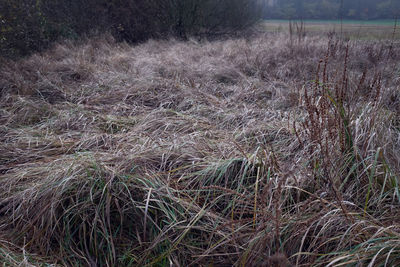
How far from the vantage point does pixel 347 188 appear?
5.66ft

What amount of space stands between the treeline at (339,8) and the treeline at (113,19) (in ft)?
8.16

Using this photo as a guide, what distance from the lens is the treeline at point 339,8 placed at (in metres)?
5.59

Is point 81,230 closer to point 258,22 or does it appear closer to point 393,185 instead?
point 393,185

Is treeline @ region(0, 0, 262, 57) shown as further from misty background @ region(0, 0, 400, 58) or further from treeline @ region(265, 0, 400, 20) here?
treeline @ region(265, 0, 400, 20)

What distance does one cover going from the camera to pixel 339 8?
3.93m

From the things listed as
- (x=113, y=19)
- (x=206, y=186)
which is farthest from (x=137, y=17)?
(x=206, y=186)

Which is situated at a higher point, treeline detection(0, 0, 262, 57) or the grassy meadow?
treeline detection(0, 0, 262, 57)

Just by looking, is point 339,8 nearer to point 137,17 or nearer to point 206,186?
point 206,186

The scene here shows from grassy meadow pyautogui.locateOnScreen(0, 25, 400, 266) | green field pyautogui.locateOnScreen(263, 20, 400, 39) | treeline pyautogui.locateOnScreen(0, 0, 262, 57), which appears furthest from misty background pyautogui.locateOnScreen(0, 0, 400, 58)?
grassy meadow pyautogui.locateOnScreen(0, 25, 400, 266)

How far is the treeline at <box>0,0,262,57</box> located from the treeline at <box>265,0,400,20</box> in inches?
97.9

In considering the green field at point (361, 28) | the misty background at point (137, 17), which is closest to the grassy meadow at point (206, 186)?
the green field at point (361, 28)

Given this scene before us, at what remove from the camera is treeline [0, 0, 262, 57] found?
5484mm

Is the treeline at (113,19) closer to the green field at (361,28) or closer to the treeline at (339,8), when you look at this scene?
the treeline at (339,8)

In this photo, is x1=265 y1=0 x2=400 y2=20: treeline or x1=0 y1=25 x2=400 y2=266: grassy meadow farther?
x1=265 y1=0 x2=400 y2=20: treeline
